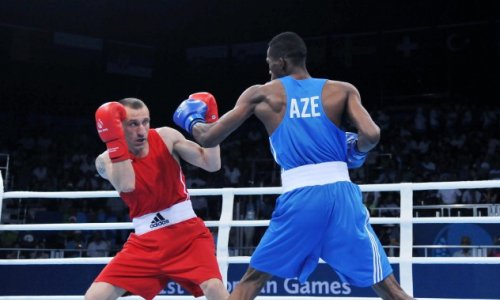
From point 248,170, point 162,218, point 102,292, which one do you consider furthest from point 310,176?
point 248,170

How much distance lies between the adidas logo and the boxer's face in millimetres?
399

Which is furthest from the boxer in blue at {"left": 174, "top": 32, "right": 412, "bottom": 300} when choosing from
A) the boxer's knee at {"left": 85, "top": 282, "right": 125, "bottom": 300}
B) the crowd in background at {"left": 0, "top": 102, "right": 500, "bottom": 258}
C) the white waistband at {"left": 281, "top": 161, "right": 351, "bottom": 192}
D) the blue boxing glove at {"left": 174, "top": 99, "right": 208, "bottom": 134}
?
the crowd in background at {"left": 0, "top": 102, "right": 500, "bottom": 258}

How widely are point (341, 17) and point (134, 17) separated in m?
5.31

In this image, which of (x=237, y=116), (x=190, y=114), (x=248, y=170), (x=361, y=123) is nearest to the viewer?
(x=361, y=123)

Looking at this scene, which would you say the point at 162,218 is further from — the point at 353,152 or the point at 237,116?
the point at 353,152

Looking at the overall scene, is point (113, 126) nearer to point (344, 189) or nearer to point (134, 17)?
point (344, 189)

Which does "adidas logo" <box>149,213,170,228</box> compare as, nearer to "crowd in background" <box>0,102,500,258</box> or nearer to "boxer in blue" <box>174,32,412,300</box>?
"boxer in blue" <box>174,32,412,300</box>

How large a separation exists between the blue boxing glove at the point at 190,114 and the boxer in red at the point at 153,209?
0.34 ft

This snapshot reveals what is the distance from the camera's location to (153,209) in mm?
3502

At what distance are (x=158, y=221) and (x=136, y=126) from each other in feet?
1.70

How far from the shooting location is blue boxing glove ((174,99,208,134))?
3.22m

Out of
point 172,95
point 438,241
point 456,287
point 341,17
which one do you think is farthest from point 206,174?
point 456,287

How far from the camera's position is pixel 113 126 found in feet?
11.0

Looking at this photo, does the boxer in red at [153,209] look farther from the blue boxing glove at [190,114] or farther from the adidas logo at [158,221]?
the blue boxing glove at [190,114]
